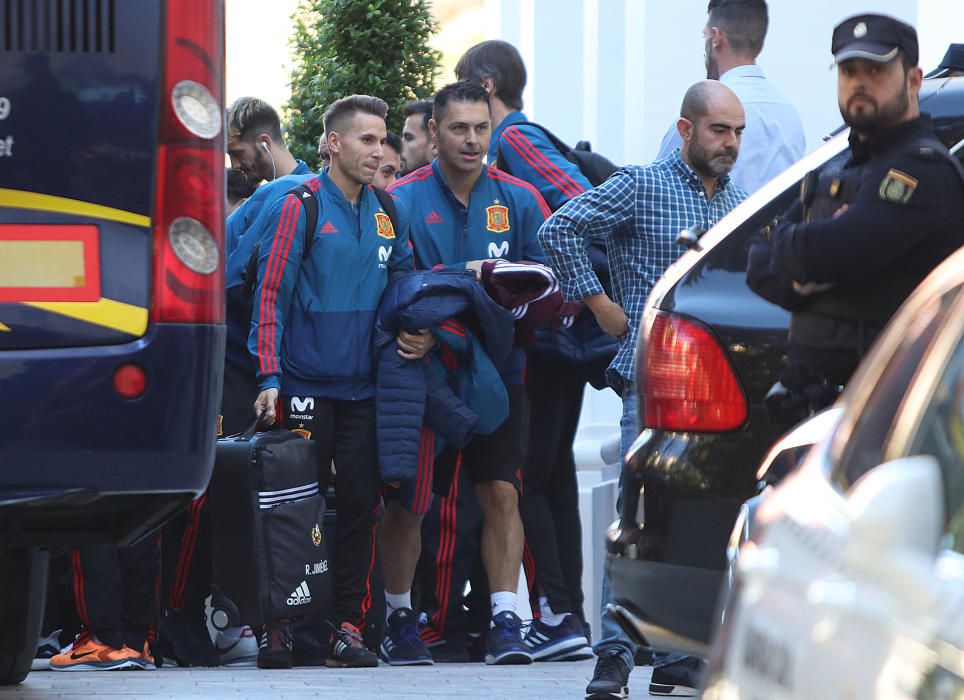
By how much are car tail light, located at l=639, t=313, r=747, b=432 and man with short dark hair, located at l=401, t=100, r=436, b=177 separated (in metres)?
5.04

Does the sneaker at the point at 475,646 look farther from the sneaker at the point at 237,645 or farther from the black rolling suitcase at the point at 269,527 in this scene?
the black rolling suitcase at the point at 269,527

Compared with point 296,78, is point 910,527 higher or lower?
lower

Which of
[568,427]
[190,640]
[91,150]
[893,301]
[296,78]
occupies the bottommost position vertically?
[190,640]

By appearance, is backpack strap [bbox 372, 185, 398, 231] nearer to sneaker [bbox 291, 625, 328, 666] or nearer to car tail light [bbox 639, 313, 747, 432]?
sneaker [bbox 291, 625, 328, 666]

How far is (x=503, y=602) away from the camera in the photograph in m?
7.97

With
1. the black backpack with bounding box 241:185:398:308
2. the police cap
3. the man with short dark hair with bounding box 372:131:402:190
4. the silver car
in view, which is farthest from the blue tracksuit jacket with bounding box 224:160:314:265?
the silver car

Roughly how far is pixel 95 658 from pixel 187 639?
2.15ft

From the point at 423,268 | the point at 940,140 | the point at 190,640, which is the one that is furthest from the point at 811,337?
the point at 190,640

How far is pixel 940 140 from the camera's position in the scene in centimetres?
511

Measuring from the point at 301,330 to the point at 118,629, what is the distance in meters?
1.35

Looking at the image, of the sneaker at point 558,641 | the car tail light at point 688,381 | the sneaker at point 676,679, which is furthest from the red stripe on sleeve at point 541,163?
the car tail light at point 688,381

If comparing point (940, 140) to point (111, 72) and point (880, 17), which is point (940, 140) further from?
point (111, 72)

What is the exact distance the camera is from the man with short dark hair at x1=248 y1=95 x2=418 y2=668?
7762 millimetres

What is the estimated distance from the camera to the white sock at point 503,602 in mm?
7965
